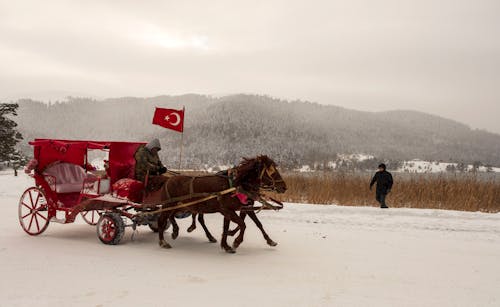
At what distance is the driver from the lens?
30.0ft

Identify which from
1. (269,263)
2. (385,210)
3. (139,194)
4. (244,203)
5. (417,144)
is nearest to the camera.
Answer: (269,263)

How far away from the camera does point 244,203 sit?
849 centimetres

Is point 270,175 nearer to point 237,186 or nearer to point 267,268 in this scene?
point 237,186

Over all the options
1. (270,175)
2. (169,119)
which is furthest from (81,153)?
(270,175)

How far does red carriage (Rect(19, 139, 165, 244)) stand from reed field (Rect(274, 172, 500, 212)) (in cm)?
863

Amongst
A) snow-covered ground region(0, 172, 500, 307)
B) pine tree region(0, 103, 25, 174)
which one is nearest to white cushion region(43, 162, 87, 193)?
snow-covered ground region(0, 172, 500, 307)

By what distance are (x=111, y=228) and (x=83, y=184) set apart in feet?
4.21

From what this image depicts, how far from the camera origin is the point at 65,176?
10.6 meters

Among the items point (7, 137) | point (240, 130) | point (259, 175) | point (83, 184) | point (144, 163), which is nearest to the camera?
point (259, 175)

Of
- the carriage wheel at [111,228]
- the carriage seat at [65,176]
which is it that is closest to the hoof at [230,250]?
the carriage wheel at [111,228]

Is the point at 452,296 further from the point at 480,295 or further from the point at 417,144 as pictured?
the point at 417,144

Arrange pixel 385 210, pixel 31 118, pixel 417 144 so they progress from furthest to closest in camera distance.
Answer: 1. pixel 417 144
2. pixel 31 118
3. pixel 385 210

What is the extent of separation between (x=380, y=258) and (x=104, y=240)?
5.24 meters

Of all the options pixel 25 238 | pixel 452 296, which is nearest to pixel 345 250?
pixel 452 296
